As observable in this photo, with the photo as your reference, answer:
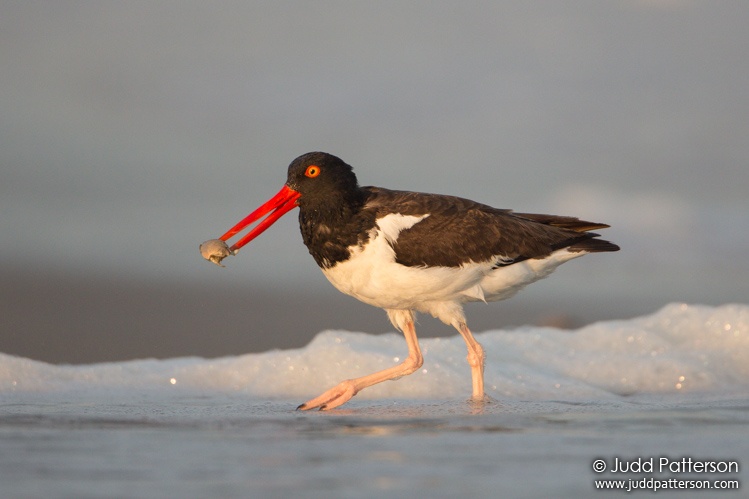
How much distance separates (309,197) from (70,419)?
2.57m

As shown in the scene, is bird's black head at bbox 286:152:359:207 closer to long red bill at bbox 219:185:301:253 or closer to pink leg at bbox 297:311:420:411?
long red bill at bbox 219:185:301:253

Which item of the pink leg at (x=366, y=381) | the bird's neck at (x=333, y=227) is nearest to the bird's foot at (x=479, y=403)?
the pink leg at (x=366, y=381)

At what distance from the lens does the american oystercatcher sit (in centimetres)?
756

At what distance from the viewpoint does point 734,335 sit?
11.8 metres

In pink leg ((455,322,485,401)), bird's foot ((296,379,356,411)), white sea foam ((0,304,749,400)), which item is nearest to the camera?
bird's foot ((296,379,356,411))

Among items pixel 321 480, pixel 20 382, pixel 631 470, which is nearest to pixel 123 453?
pixel 321 480

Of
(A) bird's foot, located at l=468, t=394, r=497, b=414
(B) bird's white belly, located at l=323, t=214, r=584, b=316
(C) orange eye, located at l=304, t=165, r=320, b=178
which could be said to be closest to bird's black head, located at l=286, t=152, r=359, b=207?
(C) orange eye, located at l=304, t=165, r=320, b=178

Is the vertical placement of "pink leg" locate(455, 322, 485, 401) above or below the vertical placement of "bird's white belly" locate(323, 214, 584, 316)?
below

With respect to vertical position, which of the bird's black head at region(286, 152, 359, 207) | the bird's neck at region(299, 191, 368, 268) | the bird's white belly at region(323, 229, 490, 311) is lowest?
the bird's white belly at region(323, 229, 490, 311)

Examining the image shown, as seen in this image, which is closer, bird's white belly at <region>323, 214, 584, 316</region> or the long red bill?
bird's white belly at <region>323, 214, 584, 316</region>

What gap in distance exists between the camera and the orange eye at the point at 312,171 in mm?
7867

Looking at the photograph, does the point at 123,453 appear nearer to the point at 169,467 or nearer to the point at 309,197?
the point at 169,467

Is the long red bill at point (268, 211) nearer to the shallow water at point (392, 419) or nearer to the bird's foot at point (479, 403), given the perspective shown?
the shallow water at point (392, 419)

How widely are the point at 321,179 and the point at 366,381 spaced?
67.0 inches
